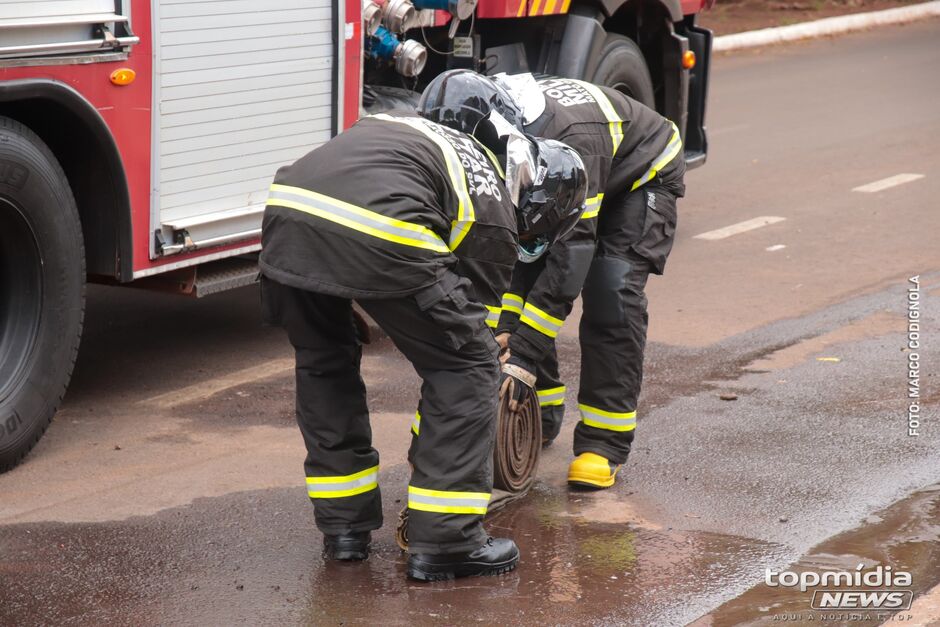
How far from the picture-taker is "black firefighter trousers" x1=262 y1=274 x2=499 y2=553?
390cm

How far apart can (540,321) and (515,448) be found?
1.40ft

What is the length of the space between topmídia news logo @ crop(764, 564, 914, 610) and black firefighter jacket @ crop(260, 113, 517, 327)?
121 cm

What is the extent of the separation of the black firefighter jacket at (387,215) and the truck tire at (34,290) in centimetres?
136

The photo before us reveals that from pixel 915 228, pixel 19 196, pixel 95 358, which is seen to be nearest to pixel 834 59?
pixel 915 228

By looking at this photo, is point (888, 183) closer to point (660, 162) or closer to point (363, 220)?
point (660, 162)

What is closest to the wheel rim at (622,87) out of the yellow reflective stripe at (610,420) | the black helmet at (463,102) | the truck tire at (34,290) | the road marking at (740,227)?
the road marking at (740,227)

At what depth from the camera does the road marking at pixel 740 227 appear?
8.60 metres

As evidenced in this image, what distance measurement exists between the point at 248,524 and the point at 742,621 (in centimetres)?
155

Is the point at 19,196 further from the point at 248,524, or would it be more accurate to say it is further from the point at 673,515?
the point at 673,515

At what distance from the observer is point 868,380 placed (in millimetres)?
6047

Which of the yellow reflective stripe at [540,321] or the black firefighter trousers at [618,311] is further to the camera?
the black firefighter trousers at [618,311]

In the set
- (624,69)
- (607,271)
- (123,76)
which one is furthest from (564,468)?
(624,69)

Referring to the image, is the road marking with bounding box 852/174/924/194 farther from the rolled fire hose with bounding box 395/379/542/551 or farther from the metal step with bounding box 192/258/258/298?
the rolled fire hose with bounding box 395/379/542/551

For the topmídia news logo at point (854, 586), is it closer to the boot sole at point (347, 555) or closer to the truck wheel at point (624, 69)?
the boot sole at point (347, 555)
